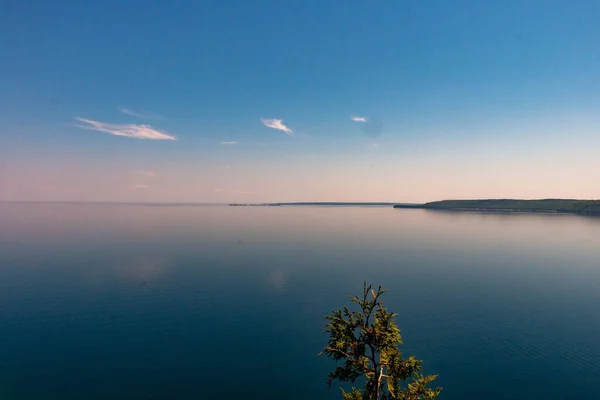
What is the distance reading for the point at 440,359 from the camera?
39.0 metres

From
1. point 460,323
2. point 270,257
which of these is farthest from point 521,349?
point 270,257

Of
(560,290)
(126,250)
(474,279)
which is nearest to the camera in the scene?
(560,290)

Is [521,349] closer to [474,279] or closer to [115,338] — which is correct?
[474,279]

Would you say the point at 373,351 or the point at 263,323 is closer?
the point at 373,351

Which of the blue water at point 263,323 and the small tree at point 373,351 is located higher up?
the small tree at point 373,351

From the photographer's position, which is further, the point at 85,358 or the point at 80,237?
the point at 80,237

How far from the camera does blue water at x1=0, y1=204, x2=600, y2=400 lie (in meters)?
34.6

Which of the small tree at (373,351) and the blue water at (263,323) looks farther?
the blue water at (263,323)

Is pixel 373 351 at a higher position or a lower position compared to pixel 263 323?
higher

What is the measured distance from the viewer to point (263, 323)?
164 feet

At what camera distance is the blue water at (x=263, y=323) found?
34.6 meters

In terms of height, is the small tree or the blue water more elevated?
the small tree

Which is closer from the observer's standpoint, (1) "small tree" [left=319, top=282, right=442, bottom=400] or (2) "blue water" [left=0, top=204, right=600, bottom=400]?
(1) "small tree" [left=319, top=282, right=442, bottom=400]

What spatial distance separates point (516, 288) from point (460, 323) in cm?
2893
